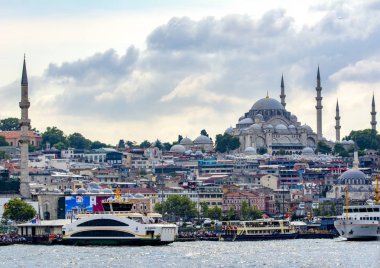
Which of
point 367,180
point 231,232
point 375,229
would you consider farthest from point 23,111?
point 367,180

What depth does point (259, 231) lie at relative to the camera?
117000 millimetres

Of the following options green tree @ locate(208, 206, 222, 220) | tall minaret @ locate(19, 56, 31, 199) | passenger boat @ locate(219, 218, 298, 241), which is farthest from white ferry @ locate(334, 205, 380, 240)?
green tree @ locate(208, 206, 222, 220)

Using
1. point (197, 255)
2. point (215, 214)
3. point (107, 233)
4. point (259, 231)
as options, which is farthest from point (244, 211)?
point (197, 255)

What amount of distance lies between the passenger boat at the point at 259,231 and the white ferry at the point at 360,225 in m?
4.62

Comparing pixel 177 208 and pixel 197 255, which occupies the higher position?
pixel 177 208

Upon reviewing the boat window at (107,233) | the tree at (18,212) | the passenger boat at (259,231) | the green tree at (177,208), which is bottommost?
the boat window at (107,233)

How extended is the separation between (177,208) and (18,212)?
67.7 ft

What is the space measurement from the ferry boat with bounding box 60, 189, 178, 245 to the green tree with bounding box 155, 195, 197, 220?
44125mm

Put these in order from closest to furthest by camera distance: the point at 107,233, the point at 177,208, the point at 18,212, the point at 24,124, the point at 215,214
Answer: the point at 107,233 < the point at 18,212 < the point at 24,124 < the point at 177,208 < the point at 215,214

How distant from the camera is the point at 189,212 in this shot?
144 metres

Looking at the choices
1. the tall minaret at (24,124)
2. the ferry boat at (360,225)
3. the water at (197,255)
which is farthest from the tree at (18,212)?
the ferry boat at (360,225)

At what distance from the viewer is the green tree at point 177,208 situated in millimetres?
142625

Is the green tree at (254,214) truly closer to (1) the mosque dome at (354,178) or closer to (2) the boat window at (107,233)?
(1) the mosque dome at (354,178)

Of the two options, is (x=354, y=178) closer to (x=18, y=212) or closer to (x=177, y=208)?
(x=177, y=208)
